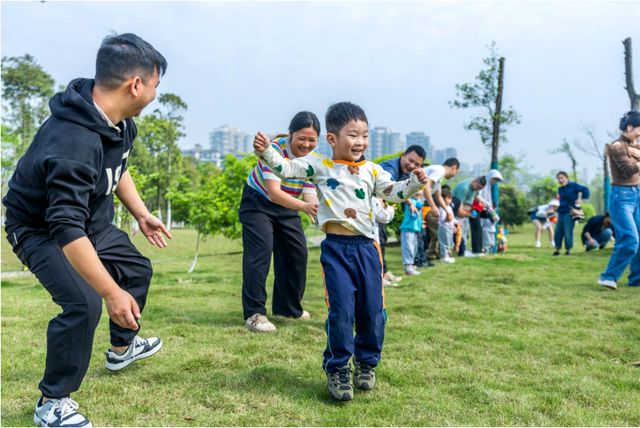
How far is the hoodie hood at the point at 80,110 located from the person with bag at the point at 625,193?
6.37 metres

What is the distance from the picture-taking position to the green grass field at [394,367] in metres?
3.01

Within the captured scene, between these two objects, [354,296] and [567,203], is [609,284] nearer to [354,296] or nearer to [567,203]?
[354,296]

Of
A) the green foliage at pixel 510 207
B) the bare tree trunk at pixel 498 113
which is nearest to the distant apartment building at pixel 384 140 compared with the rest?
the green foliage at pixel 510 207

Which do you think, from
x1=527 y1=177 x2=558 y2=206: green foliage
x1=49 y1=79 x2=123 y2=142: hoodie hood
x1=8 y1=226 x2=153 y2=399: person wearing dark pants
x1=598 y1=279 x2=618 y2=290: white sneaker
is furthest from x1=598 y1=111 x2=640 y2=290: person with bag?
x1=527 y1=177 x2=558 y2=206: green foliage

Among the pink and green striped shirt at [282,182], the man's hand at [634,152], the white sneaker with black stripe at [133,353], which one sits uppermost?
the man's hand at [634,152]

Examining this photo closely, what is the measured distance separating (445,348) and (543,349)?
2.50ft

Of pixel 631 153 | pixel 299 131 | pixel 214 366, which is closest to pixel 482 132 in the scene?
pixel 631 153

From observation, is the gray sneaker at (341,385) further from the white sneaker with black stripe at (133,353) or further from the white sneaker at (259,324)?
the white sneaker at (259,324)

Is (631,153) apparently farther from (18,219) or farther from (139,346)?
(18,219)

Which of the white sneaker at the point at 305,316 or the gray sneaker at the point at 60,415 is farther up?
the gray sneaker at the point at 60,415

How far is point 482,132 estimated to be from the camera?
61.3 ft

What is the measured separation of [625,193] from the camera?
23.3ft

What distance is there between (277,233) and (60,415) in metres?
2.87

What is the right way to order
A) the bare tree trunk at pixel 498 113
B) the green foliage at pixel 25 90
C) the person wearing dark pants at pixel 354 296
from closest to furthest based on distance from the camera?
the person wearing dark pants at pixel 354 296 → the bare tree trunk at pixel 498 113 → the green foliage at pixel 25 90
